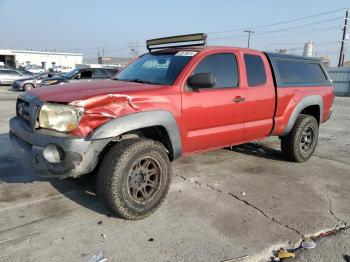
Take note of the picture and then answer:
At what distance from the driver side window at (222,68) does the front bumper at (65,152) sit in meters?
1.64

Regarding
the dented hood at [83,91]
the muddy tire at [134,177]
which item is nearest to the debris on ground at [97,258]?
the muddy tire at [134,177]

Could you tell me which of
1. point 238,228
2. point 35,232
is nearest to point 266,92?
point 238,228

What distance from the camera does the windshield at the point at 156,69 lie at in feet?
Result: 13.4

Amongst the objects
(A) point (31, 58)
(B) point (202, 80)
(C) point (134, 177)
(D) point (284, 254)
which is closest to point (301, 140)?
(B) point (202, 80)

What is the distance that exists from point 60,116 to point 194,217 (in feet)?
5.66

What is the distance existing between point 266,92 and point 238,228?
87.3 inches

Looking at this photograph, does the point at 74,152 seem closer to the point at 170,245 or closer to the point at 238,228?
the point at 170,245

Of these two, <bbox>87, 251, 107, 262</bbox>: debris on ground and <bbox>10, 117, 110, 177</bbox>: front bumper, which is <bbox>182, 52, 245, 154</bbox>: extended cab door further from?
<bbox>87, 251, 107, 262</bbox>: debris on ground

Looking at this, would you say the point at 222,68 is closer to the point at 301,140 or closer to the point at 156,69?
the point at 156,69

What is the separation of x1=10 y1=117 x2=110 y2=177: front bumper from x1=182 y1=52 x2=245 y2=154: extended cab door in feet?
3.72

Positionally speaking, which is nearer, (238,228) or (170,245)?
(170,245)

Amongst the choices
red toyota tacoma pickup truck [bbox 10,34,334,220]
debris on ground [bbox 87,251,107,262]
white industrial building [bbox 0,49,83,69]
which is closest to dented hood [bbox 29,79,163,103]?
red toyota tacoma pickup truck [bbox 10,34,334,220]

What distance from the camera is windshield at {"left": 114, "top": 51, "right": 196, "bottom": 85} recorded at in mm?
4090

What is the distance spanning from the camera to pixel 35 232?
10.7 ft
